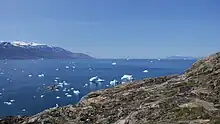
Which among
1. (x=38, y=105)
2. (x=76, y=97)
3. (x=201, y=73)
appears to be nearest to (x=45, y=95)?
(x=76, y=97)

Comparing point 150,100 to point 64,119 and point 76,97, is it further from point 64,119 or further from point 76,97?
point 76,97

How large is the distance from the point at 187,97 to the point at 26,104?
4133 inches

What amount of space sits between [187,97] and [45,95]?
126 metres

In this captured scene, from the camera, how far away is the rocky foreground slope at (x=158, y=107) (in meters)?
12.4

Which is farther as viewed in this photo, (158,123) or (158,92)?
(158,92)

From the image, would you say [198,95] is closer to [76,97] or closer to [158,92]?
[158,92]

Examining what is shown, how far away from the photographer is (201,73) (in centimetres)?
1866

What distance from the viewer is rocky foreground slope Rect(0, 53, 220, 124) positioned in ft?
40.7

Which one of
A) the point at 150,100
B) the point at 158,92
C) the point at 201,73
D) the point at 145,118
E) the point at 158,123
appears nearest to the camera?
the point at 158,123

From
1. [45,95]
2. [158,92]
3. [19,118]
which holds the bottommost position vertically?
[45,95]

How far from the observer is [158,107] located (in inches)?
535


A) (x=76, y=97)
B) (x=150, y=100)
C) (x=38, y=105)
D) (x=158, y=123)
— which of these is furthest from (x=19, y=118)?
(x=76, y=97)

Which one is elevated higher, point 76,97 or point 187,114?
point 187,114

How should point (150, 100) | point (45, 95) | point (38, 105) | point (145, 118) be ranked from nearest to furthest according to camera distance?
point (145, 118) < point (150, 100) < point (38, 105) < point (45, 95)
